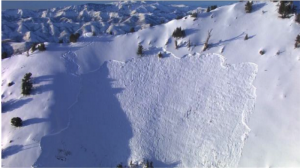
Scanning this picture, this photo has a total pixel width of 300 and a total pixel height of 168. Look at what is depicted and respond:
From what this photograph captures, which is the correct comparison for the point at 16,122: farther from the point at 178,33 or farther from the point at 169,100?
the point at 178,33

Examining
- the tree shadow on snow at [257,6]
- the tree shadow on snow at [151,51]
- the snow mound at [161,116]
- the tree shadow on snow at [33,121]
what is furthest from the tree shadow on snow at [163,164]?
the tree shadow on snow at [257,6]

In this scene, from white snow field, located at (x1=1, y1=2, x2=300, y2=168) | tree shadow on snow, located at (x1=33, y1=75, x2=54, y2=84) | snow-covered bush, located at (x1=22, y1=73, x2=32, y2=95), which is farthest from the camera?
tree shadow on snow, located at (x1=33, y1=75, x2=54, y2=84)

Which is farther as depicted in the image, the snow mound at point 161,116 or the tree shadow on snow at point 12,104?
the tree shadow on snow at point 12,104

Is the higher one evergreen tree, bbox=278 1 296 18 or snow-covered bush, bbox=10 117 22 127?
evergreen tree, bbox=278 1 296 18

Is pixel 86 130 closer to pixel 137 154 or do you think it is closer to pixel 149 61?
pixel 137 154

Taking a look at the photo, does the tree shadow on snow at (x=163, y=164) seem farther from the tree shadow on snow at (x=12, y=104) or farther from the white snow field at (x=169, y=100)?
the tree shadow on snow at (x=12, y=104)

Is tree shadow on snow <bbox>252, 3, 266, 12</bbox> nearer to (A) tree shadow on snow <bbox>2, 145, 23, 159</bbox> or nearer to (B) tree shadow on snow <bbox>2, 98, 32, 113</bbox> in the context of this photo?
(B) tree shadow on snow <bbox>2, 98, 32, 113</bbox>

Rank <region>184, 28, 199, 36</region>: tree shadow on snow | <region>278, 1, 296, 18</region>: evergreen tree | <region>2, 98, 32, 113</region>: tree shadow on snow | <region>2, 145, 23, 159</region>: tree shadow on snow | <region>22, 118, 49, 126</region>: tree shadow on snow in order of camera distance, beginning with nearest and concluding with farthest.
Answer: <region>2, 145, 23, 159</region>: tree shadow on snow → <region>22, 118, 49, 126</region>: tree shadow on snow → <region>2, 98, 32, 113</region>: tree shadow on snow → <region>278, 1, 296, 18</region>: evergreen tree → <region>184, 28, 199, 36</region>: tree shadow on snow

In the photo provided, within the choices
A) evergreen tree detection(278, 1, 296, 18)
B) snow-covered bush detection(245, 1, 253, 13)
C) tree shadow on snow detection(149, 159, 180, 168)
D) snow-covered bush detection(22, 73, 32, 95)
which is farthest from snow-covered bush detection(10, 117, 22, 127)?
evergreen tree detection(278, 1, 296, 18)
